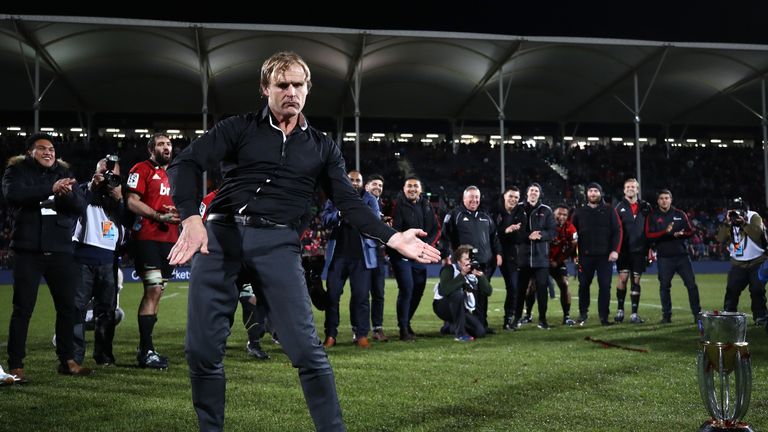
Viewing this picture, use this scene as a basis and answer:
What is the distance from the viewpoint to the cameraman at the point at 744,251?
9539mm

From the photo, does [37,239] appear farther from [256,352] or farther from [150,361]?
[256,352]

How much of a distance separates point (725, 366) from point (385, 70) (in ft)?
86.7

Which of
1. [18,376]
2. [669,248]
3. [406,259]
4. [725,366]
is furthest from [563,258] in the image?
[18,376]

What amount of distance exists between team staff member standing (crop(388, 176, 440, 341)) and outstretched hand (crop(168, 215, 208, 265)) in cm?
569

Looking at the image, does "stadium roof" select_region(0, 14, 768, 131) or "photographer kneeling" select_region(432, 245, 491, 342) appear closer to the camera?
"photographer kneeling" select_region(432, 245, 491, 342)

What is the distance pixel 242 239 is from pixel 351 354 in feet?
14.3

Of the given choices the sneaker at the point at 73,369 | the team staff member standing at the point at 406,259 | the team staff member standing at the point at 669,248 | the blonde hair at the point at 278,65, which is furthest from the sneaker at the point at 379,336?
the blonde hair at the point at 278,65


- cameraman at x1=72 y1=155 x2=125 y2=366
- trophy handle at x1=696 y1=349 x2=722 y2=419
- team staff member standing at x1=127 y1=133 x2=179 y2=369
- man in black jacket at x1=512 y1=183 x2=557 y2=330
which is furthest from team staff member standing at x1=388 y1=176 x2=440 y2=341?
trophy handle at x1=696 y1=349 x2=722 y2=419

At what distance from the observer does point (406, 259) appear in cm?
906

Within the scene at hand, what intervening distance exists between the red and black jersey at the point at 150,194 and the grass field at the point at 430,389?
122cm

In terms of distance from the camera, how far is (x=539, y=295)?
9992 mm

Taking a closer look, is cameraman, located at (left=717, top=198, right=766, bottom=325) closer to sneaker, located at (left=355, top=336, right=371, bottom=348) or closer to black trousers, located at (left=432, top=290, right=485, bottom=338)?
black trousers, located at (left=432, top=290, right=485, bottom=338)

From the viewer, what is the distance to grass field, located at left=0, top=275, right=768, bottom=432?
14.2ft

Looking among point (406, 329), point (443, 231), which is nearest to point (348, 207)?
point (406, 329)
